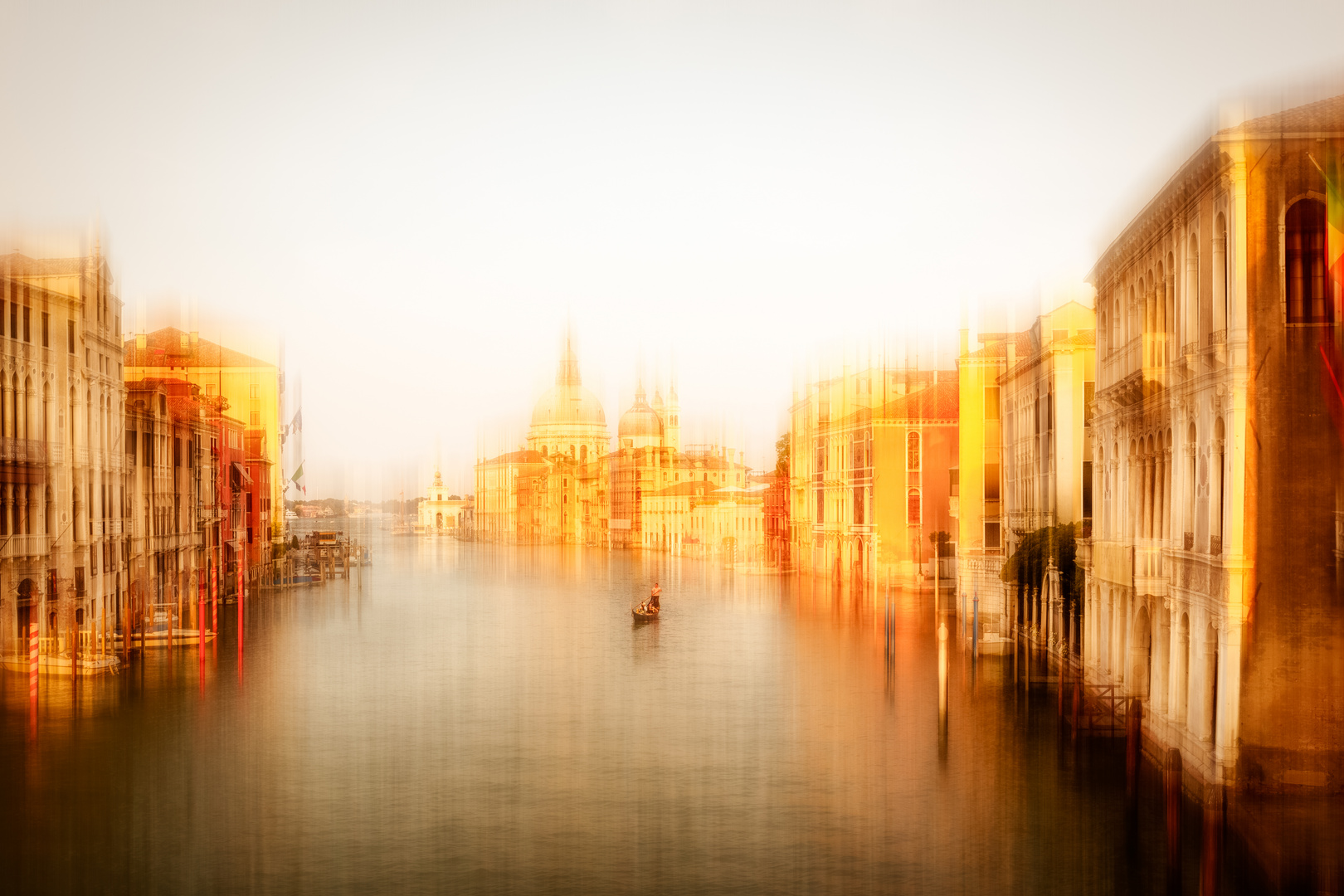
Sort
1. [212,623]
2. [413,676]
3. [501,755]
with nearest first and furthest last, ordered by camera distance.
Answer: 1. [501,755]
2. [413,676]
3. [212,623]

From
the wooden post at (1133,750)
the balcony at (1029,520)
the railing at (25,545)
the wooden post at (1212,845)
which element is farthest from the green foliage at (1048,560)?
the railing at (25,545)

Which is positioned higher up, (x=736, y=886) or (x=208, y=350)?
(x=208, y=350)

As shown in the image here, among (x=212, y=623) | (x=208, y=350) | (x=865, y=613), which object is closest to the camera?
(x=212, y=623)

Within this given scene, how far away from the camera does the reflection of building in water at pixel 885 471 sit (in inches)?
1387

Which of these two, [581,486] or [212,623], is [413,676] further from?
[581,486]

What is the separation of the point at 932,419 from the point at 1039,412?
15.0m

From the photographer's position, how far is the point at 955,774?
13.3 metres

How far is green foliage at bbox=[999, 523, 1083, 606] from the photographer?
1794 centimetres

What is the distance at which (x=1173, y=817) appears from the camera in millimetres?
9445

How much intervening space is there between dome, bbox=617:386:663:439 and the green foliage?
70.4 meters

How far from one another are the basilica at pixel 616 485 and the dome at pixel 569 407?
67mm

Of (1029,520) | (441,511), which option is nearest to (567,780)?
(1029,520)

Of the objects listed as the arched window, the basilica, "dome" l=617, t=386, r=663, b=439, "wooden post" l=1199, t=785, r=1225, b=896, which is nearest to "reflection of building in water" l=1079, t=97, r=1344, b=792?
the arched window

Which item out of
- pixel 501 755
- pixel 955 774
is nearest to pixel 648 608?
pixel 501 755
